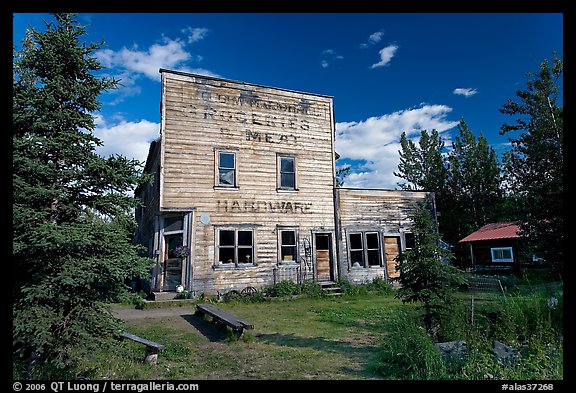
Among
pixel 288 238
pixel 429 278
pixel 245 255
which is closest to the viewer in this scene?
pixel 429 278

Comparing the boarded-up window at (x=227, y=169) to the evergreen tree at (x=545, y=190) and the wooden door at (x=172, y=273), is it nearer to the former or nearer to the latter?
the wooden door at (x=172, y=273)

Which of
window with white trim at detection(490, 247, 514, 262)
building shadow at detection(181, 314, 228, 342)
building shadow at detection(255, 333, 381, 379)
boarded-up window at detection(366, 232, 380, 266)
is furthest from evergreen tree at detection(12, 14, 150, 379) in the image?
window with white trim at detection(490, 247, 514, 262)

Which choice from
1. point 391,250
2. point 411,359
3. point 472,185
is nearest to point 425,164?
point 472,185

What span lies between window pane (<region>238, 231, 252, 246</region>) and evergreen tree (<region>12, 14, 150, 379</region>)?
Answer: 28.7ft

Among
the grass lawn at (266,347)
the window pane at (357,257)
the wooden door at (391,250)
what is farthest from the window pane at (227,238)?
the wooden door at (391,250)

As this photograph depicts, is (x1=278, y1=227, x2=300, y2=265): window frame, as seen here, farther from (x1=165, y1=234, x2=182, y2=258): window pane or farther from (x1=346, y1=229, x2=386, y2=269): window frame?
(x1=165, y1=234, x2=182, y2=258): window pane

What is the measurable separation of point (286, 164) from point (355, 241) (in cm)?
510

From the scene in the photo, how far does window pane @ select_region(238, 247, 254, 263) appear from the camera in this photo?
43.9ft

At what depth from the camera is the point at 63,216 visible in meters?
4.47

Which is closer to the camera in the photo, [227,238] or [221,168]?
[227,238]

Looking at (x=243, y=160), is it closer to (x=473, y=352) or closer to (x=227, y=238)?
(x=227, y=238)

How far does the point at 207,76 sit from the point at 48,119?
1039 cm

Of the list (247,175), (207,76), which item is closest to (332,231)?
(247,175)

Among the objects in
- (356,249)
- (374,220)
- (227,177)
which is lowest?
(356,249)
